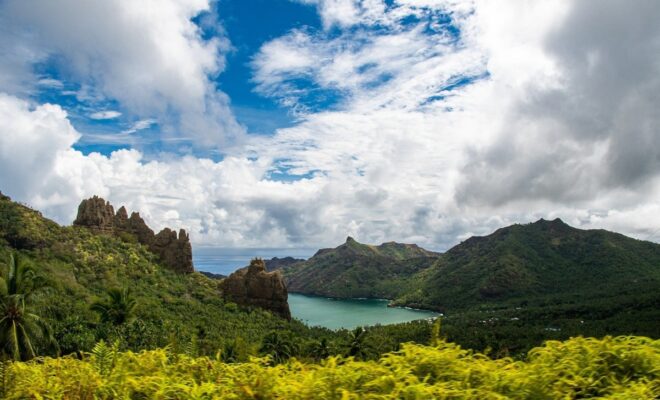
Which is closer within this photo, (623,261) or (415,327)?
(415,327)

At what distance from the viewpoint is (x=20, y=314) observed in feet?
73.3

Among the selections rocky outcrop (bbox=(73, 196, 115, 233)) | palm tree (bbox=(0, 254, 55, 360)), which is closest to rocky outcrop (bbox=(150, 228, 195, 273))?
rocky outcrop (bbox=(73, 196, 115, 233))

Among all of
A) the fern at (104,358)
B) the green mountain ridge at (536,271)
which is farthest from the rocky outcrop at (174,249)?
the green mountain ridge at (536,271)

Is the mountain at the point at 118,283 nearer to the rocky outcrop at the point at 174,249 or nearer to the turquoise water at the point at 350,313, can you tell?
the rocky outcrop at the point at 174,249

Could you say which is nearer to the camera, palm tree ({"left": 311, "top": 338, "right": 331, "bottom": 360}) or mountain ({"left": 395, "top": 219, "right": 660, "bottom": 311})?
palm tree ({"left": 311, "top": 338, "right": 331, "bottom": 360})

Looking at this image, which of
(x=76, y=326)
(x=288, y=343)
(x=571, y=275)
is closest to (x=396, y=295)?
(x=571, y=275)

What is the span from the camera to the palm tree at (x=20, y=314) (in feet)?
71.0

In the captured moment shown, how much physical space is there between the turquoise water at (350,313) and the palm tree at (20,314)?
106370 millimetres

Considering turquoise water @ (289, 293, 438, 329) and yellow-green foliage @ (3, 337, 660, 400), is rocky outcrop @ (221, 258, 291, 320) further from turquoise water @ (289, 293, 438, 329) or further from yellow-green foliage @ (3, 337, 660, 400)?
yellow-green foliage @ (3, 337, 660, 400)

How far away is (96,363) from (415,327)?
84.3 m

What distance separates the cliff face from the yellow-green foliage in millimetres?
87226

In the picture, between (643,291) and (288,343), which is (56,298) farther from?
(643,291)

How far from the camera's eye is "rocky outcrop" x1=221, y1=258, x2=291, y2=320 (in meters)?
83.8

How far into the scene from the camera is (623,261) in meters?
158
